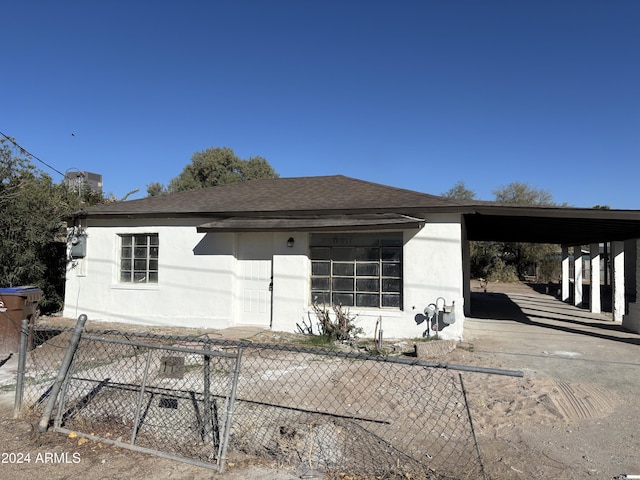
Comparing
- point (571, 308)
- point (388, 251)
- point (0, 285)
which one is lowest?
point (571, 308)

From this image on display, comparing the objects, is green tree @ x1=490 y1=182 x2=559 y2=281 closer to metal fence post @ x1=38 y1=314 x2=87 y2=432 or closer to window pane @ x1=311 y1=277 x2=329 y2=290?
window pane @ x1=311 y1=277 x2=329 y2=290

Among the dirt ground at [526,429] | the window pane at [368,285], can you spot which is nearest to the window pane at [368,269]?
the window pane at [368,285]

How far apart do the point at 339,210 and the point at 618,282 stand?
9375mm

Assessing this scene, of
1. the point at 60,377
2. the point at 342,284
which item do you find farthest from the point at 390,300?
the point at 60,377

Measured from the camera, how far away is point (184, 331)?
10.3m

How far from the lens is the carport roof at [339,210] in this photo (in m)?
9.05

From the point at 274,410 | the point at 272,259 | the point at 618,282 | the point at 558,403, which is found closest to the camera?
the point at 274,410

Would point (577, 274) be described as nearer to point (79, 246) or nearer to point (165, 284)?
point (165, 284)

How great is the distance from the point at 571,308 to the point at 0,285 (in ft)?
60.9

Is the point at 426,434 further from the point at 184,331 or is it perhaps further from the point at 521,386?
the point at 184,331

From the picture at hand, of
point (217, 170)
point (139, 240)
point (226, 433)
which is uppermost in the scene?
point (217, 170)

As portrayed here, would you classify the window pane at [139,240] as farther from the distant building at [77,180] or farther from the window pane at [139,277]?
the distant building at [77,180]

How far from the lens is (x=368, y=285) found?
9.91 m

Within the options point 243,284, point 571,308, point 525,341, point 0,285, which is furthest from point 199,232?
point 571,308
